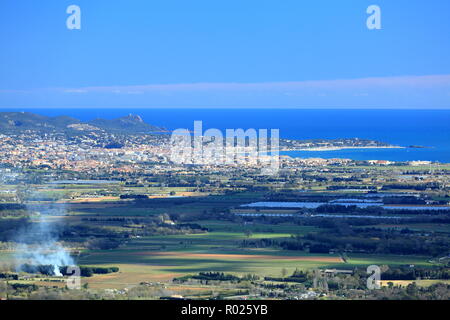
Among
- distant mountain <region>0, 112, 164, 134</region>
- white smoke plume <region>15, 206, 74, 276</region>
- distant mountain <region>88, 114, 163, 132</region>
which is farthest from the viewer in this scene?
distant mountain <region>88, 114, 163, 132</region>

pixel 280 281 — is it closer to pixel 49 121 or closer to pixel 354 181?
pixel 354 181

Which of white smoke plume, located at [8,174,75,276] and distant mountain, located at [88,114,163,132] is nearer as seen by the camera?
white smoke plume, located at [8,174,75,276]

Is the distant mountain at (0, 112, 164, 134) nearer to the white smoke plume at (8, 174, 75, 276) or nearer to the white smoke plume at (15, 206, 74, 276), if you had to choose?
the white smoke plume at (8, 174, 75, 276)

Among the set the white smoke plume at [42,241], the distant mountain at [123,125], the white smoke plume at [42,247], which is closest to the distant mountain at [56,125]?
the distant mountain at [123,125]

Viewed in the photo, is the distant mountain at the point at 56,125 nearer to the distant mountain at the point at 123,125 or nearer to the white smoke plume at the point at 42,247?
the distant mountain at the point at 123,125

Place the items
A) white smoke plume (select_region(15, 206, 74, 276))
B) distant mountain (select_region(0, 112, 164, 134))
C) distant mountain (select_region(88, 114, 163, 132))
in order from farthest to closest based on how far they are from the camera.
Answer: distant mountain (select_region(88, 114, 163, 132)) < distant mountain (select_region(0, 112, 164, 134)) < white smoke plume (select_region(15, 206, 74, 276))

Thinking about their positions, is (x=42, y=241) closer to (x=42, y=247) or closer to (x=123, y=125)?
(x=42, y=247)

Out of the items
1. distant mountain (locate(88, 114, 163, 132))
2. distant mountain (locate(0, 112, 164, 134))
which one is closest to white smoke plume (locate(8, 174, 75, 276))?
distant mountain (locate(0, 112, 164, 134))

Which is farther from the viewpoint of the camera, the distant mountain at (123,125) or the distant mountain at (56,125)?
the distant mountain at (123,125)
